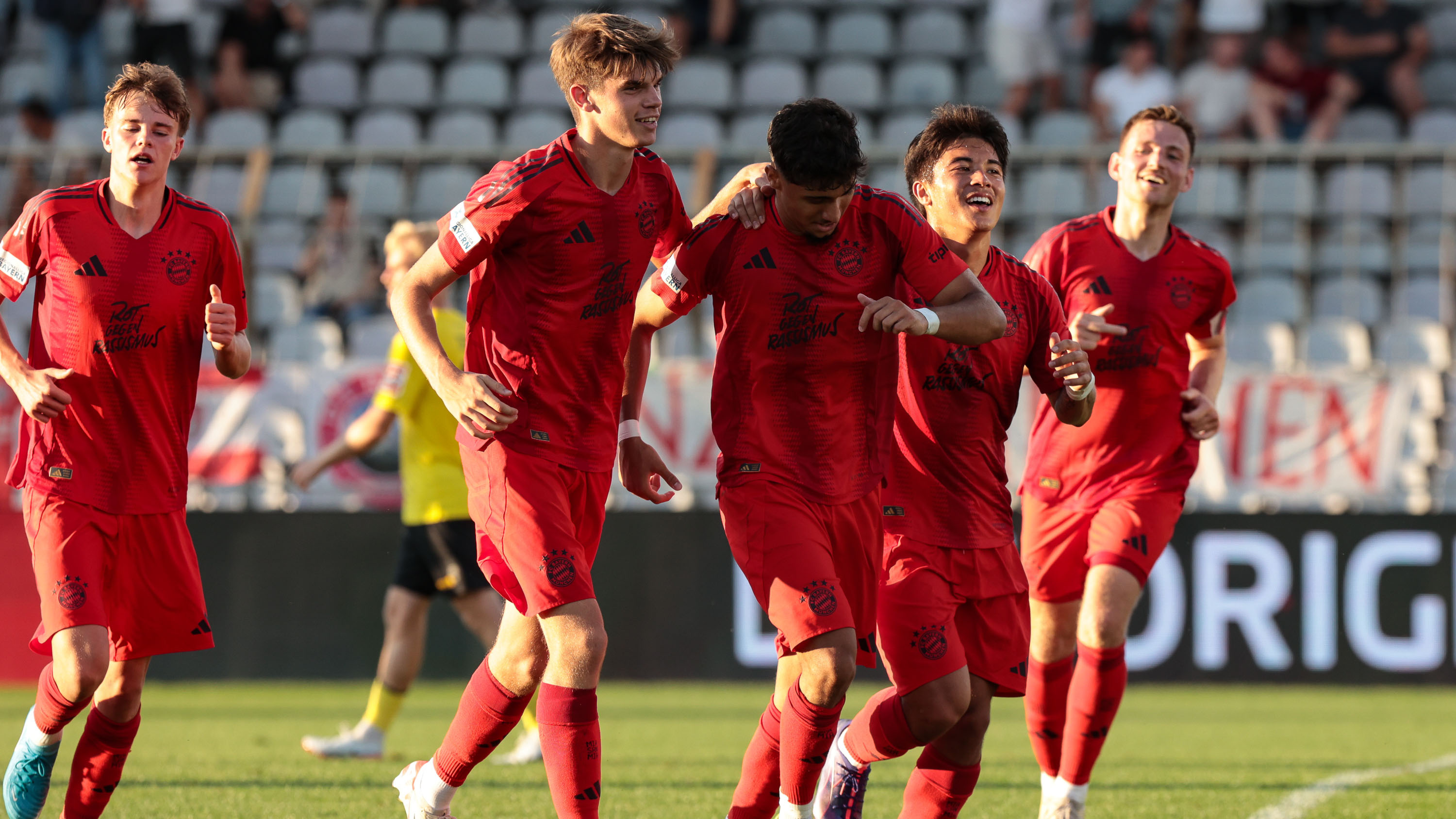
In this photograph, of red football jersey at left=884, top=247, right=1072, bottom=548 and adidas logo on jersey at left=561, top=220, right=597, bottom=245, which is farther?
red football jersey at left=884, top=247, right=1072, bottom=548

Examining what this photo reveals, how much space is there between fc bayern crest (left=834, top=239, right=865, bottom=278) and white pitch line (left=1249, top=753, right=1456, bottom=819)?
105 inches

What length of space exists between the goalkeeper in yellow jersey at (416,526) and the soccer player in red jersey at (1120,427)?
2688mm

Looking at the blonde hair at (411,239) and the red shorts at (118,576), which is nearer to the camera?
the red shorts at (118,576)

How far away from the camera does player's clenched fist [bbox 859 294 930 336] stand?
439 centimetres

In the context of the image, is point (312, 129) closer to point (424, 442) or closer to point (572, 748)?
point (424, 442)

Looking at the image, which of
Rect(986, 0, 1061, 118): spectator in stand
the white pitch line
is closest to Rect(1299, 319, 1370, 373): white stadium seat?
Rect(986, 0, 1061, 118): spectator in stand

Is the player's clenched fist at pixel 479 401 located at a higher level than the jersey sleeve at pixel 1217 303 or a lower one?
lower

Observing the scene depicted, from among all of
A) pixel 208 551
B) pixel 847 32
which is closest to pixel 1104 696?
pixel 208 551

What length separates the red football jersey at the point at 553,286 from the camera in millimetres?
4555

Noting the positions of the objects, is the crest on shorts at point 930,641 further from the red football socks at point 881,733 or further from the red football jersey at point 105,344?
the red football jersey at point 105,344

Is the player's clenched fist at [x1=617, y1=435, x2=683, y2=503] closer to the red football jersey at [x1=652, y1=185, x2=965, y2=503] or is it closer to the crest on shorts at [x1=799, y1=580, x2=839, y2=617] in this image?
the red football jersey at [x1=652, y1=185, x2=965, y2=503]

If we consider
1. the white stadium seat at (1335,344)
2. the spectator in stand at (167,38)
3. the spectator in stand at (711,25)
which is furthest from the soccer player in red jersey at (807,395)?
the spectator in stand at (167,38)

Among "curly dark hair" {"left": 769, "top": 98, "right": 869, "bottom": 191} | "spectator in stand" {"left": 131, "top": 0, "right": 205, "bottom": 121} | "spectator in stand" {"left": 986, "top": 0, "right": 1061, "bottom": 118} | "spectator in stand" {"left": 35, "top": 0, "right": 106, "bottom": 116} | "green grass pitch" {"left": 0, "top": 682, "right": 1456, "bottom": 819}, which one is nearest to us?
"curly dark hair" {"left": 769, "top": 98, "right": 869, "bottom": 191}

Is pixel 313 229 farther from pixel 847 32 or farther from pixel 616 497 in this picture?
pixel 847 32
